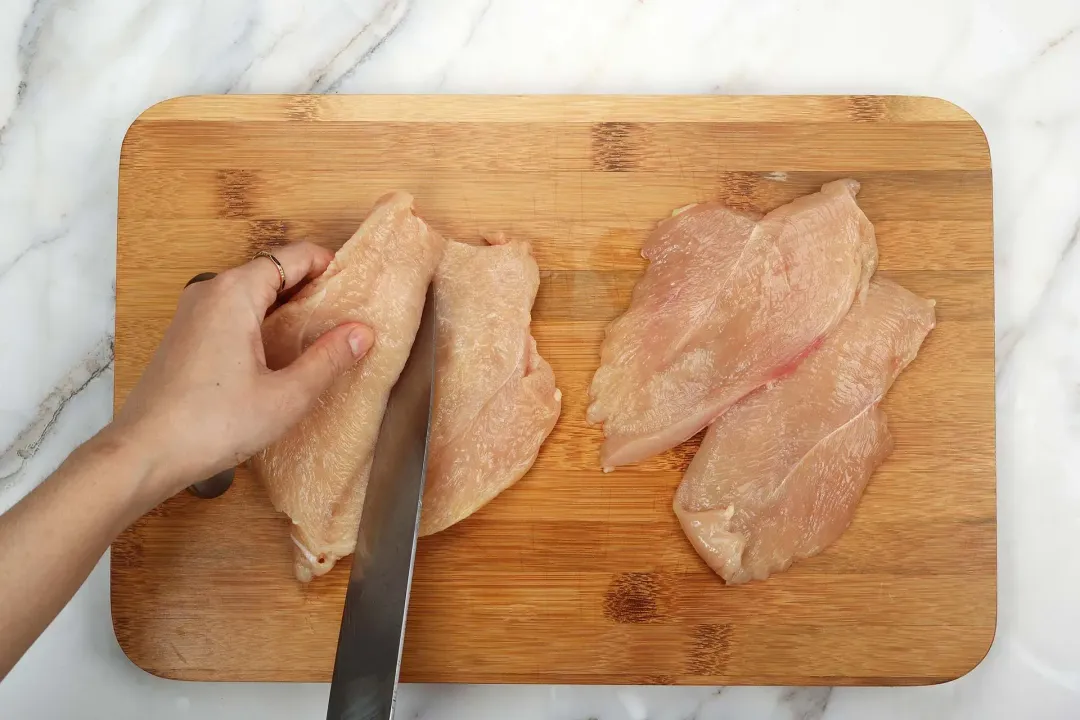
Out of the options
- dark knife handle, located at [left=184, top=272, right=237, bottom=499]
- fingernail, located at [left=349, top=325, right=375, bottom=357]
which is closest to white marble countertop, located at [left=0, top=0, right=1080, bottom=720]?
dark knife handle, located at [left=184, top=272, right=237, bottom=499]

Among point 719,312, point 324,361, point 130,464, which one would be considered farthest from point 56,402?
point 719,312

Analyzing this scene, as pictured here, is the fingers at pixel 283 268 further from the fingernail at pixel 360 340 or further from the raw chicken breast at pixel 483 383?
the raw chicken breast at pixel 483 383

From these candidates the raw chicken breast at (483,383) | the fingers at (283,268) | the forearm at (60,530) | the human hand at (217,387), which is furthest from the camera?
the raw chicken breast at (483,383)

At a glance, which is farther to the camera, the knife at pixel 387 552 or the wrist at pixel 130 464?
the knife at pixel 387 552

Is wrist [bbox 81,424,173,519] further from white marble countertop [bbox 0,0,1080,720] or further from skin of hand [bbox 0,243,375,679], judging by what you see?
white marble countertop [bbox 0,0,1080,720]

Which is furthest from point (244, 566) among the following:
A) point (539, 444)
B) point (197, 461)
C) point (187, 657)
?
point (539, 444)

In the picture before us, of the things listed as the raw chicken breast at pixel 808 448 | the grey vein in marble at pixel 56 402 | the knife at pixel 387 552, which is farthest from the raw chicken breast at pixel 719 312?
the grey vein in marble at pixel 56 402
